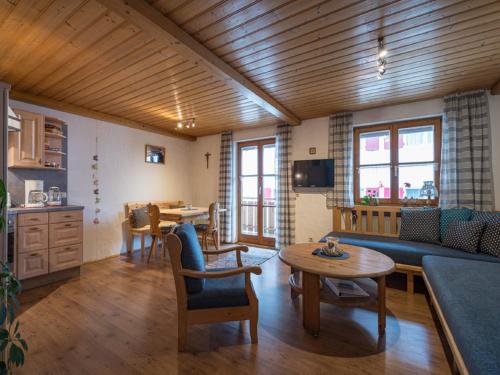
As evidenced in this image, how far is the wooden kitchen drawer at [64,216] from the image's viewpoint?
2967 mm

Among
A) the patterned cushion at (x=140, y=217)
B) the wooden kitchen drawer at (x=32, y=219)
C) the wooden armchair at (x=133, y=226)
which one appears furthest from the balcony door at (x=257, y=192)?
the wooden kitchen drawer at (x=32, y=219)

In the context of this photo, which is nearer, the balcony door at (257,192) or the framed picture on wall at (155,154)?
the framed picture on wall at (155,154)

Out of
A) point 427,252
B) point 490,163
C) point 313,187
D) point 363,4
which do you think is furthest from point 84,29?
point 490,163

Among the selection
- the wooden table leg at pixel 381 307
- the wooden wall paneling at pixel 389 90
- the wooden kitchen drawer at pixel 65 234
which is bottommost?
the wooden table leg at pixel 381 307

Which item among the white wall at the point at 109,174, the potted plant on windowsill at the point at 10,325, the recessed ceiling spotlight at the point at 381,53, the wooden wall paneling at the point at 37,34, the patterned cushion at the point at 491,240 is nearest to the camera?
the potted plant on windowsill at the point at 10,325

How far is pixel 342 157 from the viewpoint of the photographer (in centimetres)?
391

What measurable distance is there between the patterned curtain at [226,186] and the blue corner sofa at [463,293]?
104 inches

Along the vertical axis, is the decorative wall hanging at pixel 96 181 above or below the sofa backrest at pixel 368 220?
above

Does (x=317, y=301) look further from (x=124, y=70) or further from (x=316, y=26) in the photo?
(x=124, y=70)

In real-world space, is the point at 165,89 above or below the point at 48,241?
above

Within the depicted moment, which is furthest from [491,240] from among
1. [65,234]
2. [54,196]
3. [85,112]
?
[85,112]

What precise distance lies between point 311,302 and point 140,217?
319cm

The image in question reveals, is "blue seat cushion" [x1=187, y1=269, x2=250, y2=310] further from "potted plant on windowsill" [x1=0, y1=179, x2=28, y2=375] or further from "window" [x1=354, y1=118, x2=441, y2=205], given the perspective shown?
"window" [x1=354, y1=118, x2=441, y2=205]

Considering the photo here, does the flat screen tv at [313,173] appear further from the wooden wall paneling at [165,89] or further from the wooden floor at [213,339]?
the wooden wall paneling at [165,89]
